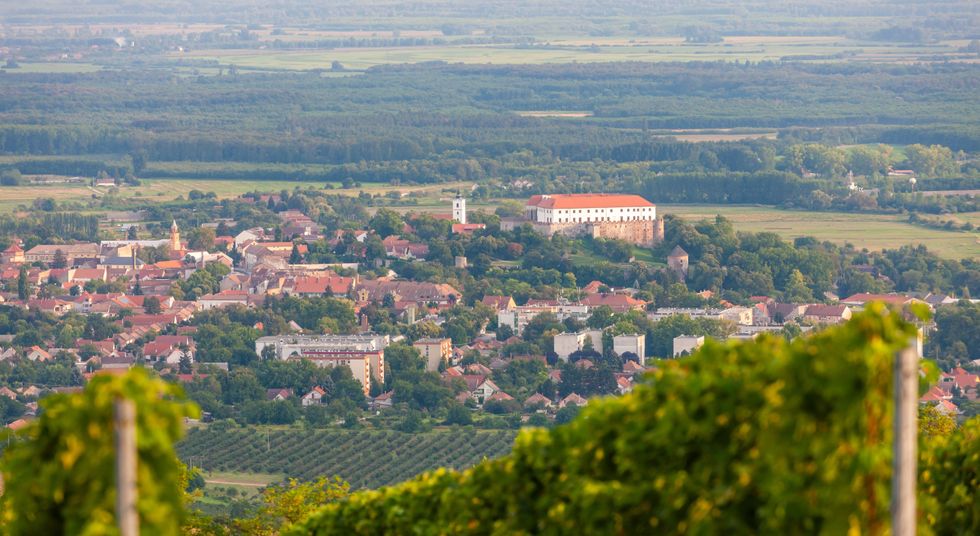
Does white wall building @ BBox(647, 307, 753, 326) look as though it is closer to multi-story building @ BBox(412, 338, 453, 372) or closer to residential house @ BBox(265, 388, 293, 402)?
multi-story building @ BBox(412, 338, 453, 372)

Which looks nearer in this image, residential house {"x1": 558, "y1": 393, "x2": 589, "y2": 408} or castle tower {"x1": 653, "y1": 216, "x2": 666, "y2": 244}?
residential house {"x1": 558, "y1": 393, "x2": 589, "y2": 408}

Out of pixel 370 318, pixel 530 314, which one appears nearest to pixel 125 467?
pixel 530 314

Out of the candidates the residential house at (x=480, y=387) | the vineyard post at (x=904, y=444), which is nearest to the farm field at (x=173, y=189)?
the residential house at (x=480, y=387)

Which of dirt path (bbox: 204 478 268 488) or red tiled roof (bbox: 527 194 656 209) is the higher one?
red tiled roof (bbox: 527 194 656 209)

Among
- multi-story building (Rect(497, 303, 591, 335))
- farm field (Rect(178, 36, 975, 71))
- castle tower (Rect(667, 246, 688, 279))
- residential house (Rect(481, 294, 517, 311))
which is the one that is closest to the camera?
multi-story building (Rect(497, 303, 591, 335))

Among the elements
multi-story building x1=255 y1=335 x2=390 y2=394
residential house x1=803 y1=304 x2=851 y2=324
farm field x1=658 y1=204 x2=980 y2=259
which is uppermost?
farm field x1=658 y1=204 x2=980 y2=259

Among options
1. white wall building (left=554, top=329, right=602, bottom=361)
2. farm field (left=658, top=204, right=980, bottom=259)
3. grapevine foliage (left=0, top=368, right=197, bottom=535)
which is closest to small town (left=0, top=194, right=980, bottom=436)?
white wall building (left=554, top=329, right=602, bottom=361)
